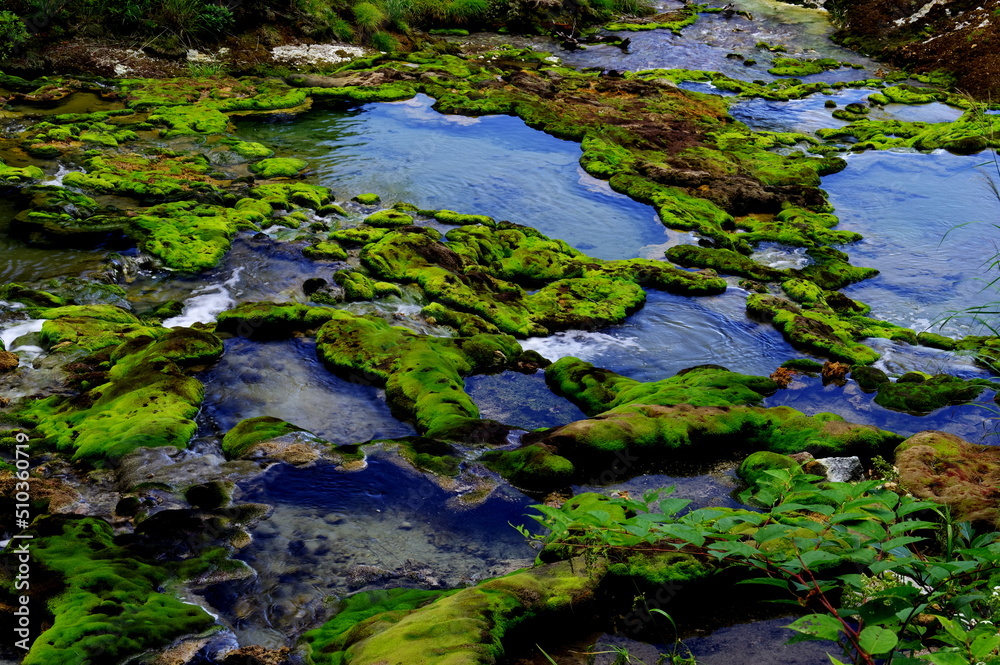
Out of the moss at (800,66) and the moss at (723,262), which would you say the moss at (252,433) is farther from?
the moss at (800,66)

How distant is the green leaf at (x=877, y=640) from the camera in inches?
81.5

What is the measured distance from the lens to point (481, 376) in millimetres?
10203

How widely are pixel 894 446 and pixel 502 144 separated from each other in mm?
15119

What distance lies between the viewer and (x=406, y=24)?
29.9 m

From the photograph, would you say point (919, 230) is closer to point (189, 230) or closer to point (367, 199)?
point (367, 199)

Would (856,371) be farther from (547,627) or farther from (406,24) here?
(406,24)

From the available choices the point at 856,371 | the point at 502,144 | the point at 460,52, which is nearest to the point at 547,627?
the point at 856,371

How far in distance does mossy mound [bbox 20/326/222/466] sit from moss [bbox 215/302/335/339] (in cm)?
67

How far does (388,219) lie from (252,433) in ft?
26.2

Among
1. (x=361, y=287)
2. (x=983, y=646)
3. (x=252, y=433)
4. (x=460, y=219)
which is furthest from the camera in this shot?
(x=460, y=219)

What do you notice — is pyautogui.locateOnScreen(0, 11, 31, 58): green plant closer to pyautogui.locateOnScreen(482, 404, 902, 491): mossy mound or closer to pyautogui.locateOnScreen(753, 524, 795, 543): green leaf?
pyautogui.locateOnScreen(482, 404, 902, 491): mossy mound

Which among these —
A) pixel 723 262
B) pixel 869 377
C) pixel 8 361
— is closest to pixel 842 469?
pixel 869 377

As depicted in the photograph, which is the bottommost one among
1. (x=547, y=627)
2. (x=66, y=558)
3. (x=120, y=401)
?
(x=120, y=401)

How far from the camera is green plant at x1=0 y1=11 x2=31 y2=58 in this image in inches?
811
